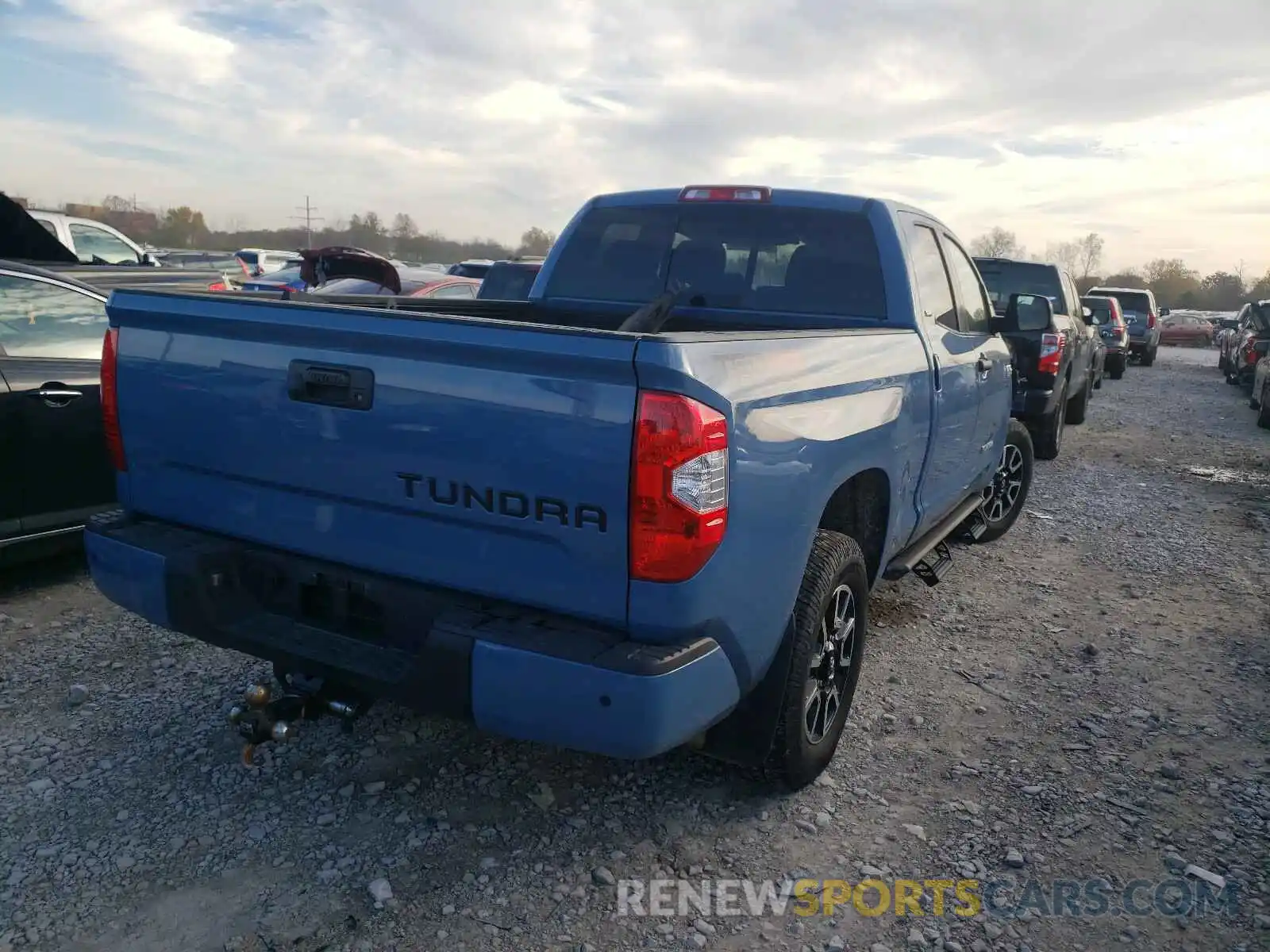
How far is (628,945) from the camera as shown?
8.20 feet

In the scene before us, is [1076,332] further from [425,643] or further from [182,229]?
[182,229]

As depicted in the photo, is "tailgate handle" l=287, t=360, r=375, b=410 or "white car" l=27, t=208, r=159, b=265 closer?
"tailgate handle" l=287, t=360, r=375, b=410

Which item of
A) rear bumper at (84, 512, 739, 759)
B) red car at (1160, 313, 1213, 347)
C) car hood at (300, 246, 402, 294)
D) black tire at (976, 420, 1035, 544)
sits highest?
car hood at (300, 246, 402, 294)

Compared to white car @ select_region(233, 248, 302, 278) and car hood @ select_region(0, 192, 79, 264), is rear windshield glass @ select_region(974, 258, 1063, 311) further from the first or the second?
white car @ select_region(233, 248, 302, 278)

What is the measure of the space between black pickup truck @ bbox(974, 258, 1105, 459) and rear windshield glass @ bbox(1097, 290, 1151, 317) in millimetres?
13012

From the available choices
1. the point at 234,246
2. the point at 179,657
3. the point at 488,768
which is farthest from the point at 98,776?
the point at 234,246

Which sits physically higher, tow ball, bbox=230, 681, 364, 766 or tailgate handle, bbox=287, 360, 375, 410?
tailgate handle, bbox=287, 360, 375, 410

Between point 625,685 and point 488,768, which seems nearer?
point 625,685

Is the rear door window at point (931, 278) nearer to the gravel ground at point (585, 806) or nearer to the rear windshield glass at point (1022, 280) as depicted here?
the gravel ground at point (585, 806)

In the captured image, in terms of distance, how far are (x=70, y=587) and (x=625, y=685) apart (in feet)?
12.5

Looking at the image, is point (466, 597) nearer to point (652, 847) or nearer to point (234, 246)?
point (652, 847)

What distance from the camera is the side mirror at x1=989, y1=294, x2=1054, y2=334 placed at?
523 centimetres

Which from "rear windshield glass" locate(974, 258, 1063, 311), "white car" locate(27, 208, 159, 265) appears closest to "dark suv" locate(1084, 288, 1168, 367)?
"rear windshield glass" locate(974, 258, 1063, 311)

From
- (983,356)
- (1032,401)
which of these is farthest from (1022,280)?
(983,356)
